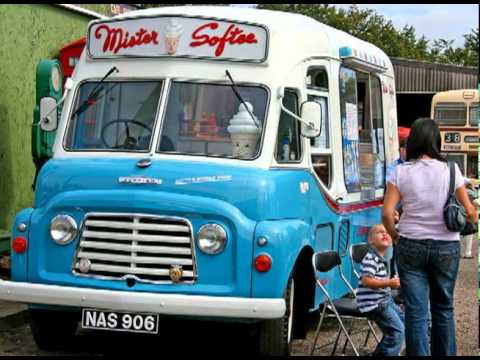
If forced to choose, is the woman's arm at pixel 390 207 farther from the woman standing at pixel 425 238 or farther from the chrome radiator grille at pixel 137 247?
the chrome radiator grille at pixel 137 247

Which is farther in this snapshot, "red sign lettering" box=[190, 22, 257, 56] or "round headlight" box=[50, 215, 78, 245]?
"red sign lettering" box=[190, 22, 257, 56]

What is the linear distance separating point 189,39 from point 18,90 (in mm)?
6101

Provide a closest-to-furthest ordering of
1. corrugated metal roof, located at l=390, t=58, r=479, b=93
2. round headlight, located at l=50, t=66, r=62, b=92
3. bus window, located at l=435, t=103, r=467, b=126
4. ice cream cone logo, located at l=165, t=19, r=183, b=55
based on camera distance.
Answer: ice cream cone logo, located at l=165, t=19, r=183, b=55 → round headlight, located at l=50, t=66, r=62, b=92 → bus window, located at l=435, t=103, r=467, b=126 → corrugated metal roof, located at l=390, t=58, r=479, b=93

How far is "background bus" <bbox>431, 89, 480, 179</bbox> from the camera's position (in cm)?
2638

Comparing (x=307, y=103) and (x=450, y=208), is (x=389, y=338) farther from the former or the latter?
(x=307, y=103)

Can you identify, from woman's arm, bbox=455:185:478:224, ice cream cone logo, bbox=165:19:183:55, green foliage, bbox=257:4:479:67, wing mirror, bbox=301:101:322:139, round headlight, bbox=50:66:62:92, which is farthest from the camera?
green foliage, bbox=257:4:479:67

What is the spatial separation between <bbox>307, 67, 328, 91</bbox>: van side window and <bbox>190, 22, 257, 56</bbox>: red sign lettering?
30.0 inches

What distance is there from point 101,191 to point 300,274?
175cm

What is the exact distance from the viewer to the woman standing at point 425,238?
6.21m

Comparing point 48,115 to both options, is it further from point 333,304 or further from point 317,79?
point 333,304

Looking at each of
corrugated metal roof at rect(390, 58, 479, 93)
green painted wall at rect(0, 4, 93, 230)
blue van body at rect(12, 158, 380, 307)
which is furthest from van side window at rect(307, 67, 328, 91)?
corrugated metal roof at rect(390, 58, 479, 93)

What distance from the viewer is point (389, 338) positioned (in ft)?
22.7

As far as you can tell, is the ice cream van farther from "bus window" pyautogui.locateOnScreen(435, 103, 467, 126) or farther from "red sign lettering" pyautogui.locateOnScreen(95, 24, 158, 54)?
"bus window" pyautogui.locateOnScreen(435, 103, 467, 126)


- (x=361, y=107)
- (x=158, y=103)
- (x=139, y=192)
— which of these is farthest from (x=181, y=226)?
(x=361, y=107)
